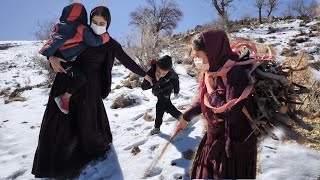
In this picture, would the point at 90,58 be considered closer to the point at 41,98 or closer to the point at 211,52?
the point at 211,52

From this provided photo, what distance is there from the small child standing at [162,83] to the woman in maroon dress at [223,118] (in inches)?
70.6

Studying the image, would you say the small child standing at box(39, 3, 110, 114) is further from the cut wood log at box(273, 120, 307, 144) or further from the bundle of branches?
the cut wood log at box(273, 120, 307, 144)

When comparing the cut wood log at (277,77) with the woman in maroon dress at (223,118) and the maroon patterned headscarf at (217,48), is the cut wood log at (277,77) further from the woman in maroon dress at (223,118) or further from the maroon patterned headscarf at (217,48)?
the maroon patterned headscarf at (217,48)

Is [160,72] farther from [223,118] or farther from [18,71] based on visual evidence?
[18,71]

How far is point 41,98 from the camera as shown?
858cm

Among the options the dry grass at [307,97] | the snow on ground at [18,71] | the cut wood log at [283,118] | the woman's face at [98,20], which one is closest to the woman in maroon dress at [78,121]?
the woman's face at [98,20]

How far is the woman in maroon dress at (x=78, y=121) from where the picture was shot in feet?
12.6

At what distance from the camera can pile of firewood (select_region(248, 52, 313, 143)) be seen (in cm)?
211

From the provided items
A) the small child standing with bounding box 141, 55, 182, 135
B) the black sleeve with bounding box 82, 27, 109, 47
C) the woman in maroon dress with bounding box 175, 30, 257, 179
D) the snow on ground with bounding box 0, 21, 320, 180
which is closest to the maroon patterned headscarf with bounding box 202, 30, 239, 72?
the woman in maroon dress with bounding box 175, 30, 257, 179

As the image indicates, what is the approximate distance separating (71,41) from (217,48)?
1.82 metres

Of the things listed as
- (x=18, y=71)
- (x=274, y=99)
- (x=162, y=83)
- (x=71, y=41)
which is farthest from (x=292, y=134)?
(x=18, y=71)

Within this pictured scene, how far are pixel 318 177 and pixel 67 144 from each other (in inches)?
98.3

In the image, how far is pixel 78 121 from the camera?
3.98 meters

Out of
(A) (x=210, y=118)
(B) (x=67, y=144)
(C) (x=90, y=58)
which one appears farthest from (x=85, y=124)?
(A) (x=210, y=118)
